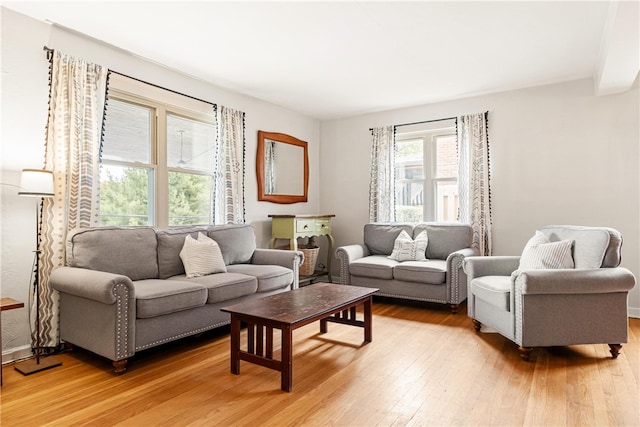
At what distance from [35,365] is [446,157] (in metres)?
4.74

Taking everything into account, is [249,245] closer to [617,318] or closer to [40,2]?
[40,2]

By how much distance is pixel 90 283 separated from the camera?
2531mm

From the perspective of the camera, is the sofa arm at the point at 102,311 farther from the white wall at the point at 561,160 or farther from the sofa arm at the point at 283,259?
the white wall at the point at 561,160

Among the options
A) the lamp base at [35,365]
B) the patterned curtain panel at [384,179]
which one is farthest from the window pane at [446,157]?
the lamp base at [35,365]

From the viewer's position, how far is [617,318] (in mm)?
2732

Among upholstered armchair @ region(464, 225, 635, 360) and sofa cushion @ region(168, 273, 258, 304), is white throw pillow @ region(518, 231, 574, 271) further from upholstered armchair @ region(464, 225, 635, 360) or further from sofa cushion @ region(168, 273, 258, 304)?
sofa cushion @ region(168, 273, 258, 304)

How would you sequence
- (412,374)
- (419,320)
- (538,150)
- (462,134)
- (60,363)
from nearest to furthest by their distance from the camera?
1. (412,374)
2. (60,363)
3. (419,320)
4. (538,150)
5. (462,134)

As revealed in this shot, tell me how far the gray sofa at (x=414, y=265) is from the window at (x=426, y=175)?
434 mm

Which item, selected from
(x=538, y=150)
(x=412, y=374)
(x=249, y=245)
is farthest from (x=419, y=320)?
(x=538, y=150)

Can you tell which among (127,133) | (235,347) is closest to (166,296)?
(235,347)

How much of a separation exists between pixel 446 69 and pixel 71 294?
3.90m

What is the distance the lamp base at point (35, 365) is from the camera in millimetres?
2531

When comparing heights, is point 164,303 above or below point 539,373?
above

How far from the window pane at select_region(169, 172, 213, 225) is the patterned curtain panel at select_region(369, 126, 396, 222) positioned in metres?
2.31
